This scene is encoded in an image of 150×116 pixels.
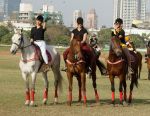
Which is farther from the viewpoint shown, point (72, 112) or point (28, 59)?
point (28, 59)

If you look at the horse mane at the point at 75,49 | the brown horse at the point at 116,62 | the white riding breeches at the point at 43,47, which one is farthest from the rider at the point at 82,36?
the brown horse at the point at 116,62

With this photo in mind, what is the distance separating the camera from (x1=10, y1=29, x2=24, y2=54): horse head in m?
14.6

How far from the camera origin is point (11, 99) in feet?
53.9

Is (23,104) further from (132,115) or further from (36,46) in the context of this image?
(132,115)

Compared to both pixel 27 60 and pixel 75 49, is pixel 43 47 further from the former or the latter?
pixel 75 49

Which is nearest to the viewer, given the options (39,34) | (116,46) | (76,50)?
(76,50)

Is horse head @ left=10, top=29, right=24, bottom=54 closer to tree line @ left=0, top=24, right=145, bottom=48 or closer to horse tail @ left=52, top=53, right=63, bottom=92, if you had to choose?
horse tail @ left=52, top=53, right=63, bottom=92

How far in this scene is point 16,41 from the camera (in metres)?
14.8

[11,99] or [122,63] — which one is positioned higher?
[122,63]

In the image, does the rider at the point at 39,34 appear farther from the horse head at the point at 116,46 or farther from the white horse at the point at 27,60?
the horse head at the point at 116,46

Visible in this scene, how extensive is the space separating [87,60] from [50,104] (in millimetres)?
1961

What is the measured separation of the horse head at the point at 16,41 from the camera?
14604 millimetres

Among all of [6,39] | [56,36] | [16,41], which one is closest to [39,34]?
[16,41]

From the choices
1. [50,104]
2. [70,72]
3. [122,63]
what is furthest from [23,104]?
[122,63]
